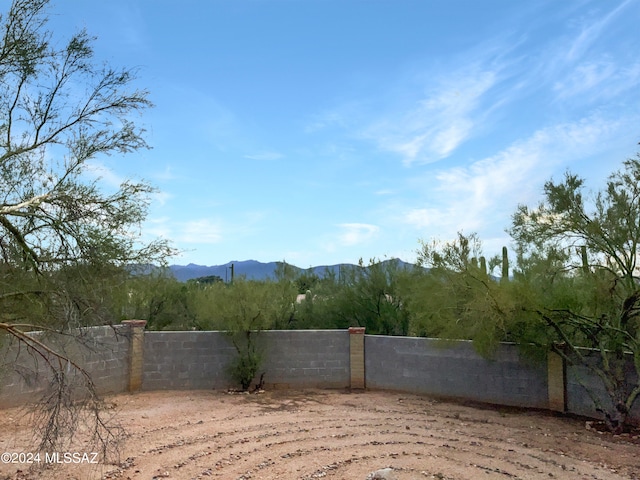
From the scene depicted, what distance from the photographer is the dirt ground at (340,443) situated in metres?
7.55

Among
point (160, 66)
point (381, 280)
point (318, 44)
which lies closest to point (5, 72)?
point (160, 66)

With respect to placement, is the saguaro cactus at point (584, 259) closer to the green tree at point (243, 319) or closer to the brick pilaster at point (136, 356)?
the green tree at point (243, 319)

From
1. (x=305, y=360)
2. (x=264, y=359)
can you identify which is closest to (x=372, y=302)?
(x=305, y=360)

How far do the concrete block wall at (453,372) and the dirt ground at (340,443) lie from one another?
638 mm

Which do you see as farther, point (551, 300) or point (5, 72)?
point (551, 300)

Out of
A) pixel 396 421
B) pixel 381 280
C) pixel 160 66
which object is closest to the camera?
pixel 160 66

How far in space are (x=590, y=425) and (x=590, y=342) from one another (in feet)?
6.59

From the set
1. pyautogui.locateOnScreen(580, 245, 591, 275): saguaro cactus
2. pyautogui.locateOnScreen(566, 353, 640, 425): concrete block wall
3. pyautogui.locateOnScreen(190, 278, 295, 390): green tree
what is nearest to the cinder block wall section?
pyautogui.locateOnScreen(190, 278, 295, 390): green tree

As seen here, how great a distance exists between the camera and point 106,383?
1290 cm

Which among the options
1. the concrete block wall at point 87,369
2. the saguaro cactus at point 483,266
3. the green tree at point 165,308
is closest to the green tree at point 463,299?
the saguaro cactus at point 483,266

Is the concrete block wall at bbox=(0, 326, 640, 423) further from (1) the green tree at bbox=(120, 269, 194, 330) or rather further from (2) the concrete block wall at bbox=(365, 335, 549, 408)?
(1) the green tree at bbox=(120, 269, 194, 330)

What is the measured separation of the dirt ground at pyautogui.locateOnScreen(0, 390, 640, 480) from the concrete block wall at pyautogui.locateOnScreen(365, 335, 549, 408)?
2.09 ft

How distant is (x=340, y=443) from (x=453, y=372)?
17.2 feet

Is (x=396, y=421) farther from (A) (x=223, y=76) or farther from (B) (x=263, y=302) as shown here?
(A) (x=223, y=76)
